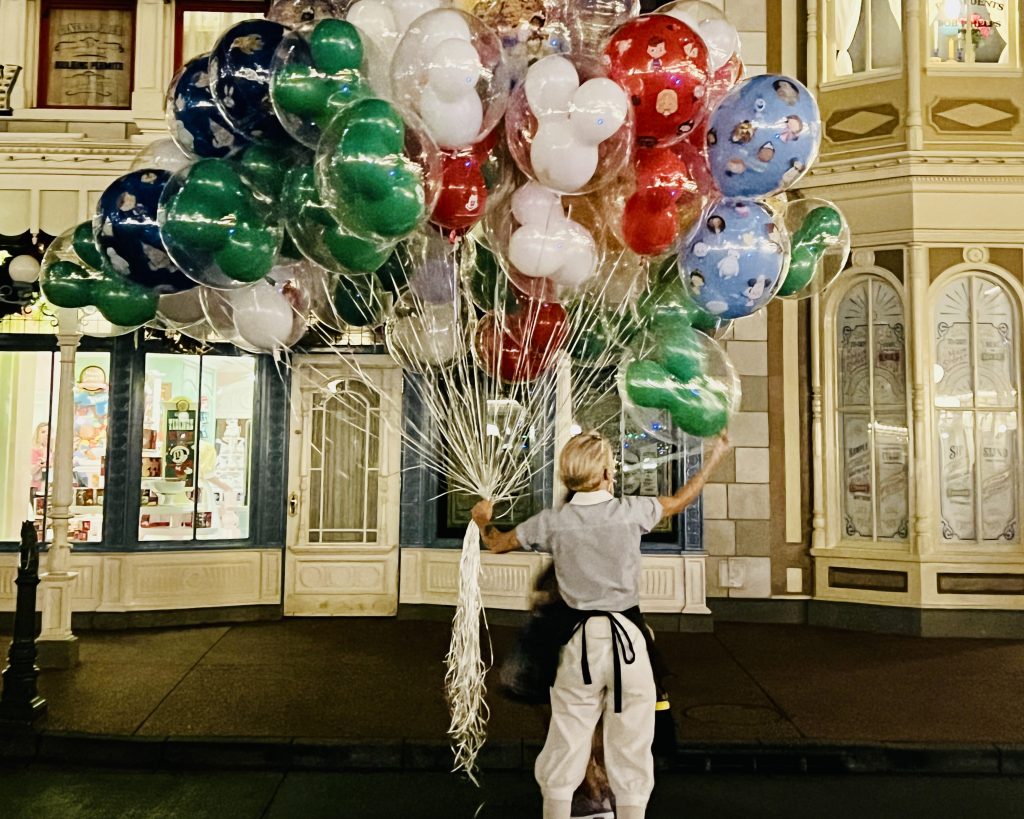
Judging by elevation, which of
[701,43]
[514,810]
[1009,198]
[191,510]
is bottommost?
[514,810]

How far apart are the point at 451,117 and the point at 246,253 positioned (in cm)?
103

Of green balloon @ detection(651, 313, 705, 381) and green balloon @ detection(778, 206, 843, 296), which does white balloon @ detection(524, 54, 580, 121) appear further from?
green balloon @ detection(778, 206, 843, 296)

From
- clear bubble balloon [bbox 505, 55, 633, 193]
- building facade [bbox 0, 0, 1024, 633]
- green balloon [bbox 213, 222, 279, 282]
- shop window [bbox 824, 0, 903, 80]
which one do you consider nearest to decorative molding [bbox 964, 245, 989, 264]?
building facade [bbox 0, 0, 1024, 633]

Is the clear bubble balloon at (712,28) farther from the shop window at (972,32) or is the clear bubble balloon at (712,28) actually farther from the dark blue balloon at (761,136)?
the shop window at (972,32)

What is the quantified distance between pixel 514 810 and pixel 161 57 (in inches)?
334

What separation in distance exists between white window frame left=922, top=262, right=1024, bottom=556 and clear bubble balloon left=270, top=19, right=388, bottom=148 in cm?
742

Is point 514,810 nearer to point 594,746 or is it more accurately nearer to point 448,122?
point 594,746

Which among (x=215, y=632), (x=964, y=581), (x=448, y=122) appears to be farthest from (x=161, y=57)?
(x=964, y=581)

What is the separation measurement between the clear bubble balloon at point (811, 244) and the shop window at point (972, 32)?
20.2ft

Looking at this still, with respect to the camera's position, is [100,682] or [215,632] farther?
[215,632]

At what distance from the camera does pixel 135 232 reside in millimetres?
3854

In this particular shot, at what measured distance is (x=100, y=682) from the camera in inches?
254

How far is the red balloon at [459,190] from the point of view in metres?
3.49

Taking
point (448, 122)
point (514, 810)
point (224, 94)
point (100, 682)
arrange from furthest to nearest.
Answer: point (100, 682)
point (514, 810)
point (224, 94)
point (448, 122)
